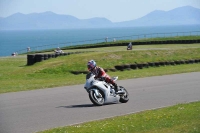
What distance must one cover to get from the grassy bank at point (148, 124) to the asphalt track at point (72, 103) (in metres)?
0.77

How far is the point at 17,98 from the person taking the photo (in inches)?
641

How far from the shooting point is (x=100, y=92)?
14594 millimetres

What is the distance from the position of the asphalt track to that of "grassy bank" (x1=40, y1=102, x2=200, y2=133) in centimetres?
77

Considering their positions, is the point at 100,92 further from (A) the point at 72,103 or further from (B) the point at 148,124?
(B) the point at 148,124

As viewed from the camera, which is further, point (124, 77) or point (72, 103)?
point (124, 77)

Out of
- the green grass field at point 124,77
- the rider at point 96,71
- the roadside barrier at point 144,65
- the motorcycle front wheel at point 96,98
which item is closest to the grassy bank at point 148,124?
the green grass field at point 124,77

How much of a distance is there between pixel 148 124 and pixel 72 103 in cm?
481

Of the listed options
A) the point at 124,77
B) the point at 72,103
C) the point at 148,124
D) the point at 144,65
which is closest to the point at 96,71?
the point at 72,103

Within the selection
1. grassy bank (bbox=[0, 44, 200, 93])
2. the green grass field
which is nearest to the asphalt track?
the green grass field

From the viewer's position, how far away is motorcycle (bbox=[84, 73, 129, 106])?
14.4 metres

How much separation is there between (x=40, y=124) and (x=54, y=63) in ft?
58.3

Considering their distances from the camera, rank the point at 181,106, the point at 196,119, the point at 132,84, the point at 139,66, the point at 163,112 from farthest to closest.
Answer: the point at 139,66 → the point at 132,84 → the point at 181,106 → the point at 163,112 → the point at 196,119

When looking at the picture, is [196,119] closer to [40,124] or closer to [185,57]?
[40,124]

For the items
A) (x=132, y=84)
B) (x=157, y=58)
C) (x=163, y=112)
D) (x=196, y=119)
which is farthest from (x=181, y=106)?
(x=157, y=58)
